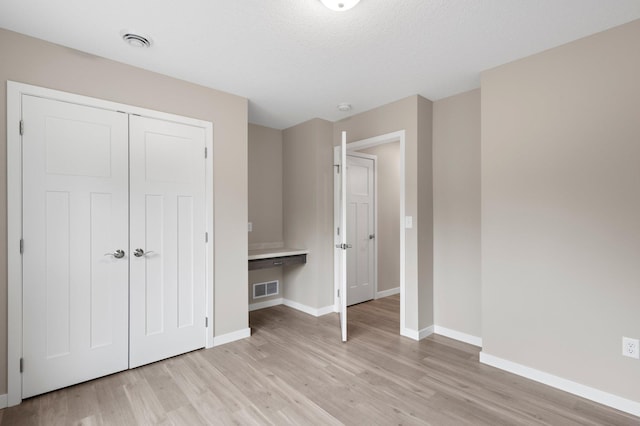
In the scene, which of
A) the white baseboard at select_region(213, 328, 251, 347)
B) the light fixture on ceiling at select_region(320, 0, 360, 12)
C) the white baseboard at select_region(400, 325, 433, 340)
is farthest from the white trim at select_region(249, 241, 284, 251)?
the light fixture on ceiling at select_region(320, 0, 360, 12)

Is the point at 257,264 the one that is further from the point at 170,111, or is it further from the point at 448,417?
the point at 448,417

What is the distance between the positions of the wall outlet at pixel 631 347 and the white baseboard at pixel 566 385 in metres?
0.29

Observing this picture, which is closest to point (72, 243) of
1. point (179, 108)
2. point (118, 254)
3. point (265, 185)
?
point (118, 254)

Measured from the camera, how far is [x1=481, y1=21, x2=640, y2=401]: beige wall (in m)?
2.09

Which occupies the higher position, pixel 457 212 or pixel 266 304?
pixel 457 212

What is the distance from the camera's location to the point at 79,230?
2.40 metres

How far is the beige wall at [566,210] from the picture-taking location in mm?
2094

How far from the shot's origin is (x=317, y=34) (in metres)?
2.20

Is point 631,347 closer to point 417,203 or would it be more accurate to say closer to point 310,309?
point 417,203

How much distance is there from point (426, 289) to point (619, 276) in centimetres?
160

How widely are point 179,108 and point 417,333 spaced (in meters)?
3.16

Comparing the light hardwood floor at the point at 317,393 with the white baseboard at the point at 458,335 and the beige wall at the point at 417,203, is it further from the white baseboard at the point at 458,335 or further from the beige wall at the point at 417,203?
the beige wall at the point at 417,203

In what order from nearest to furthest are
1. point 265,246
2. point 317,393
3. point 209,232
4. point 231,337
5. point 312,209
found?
point 317,393 → point 209,232 → point 231,337 → point 312,209 → point 265,246

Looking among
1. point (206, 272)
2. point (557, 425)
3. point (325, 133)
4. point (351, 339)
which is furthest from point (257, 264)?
point (557, 425)
